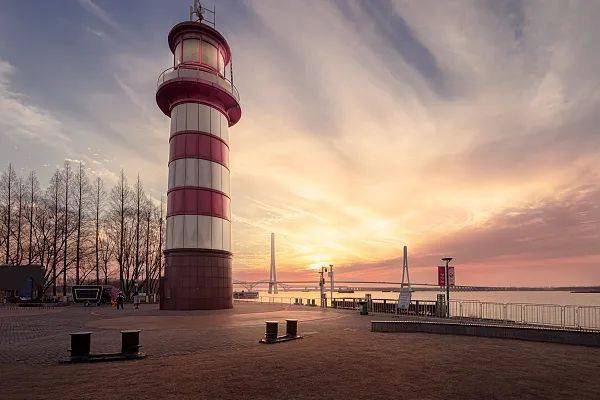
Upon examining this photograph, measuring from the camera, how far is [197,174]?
36875mm

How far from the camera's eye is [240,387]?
8.79 meters

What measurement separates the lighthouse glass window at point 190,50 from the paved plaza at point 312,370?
29712mm

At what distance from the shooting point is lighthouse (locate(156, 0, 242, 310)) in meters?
35.4

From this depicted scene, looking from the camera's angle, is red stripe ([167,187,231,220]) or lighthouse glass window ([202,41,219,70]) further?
lighthouse glass window ([202,41,219,70])

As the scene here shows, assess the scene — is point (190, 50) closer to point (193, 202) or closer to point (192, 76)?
point (192, 76)

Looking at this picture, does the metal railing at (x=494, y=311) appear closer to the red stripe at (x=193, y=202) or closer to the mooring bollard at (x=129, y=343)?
the red stripe at (x=193, y=202)

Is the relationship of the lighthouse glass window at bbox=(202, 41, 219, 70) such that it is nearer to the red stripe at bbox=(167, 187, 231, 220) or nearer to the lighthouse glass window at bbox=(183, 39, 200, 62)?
the lighthouse glass window at bbox=(183, 39, 200, 62)

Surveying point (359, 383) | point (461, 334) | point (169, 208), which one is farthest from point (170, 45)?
point (359, 383)

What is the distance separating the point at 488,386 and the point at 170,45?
41.6 m

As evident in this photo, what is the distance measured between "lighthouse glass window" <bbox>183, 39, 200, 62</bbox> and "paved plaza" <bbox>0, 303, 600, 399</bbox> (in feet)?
97.5

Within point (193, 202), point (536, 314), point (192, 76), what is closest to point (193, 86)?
point (192, 76)

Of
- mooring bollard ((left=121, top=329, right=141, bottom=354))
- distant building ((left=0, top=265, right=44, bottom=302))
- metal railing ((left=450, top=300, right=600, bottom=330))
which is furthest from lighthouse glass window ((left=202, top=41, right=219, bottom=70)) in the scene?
distant building ((left=0, top=265, right=44, bottom=302))

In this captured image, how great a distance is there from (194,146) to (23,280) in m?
28.9

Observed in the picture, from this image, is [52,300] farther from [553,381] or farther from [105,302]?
[553,381]
